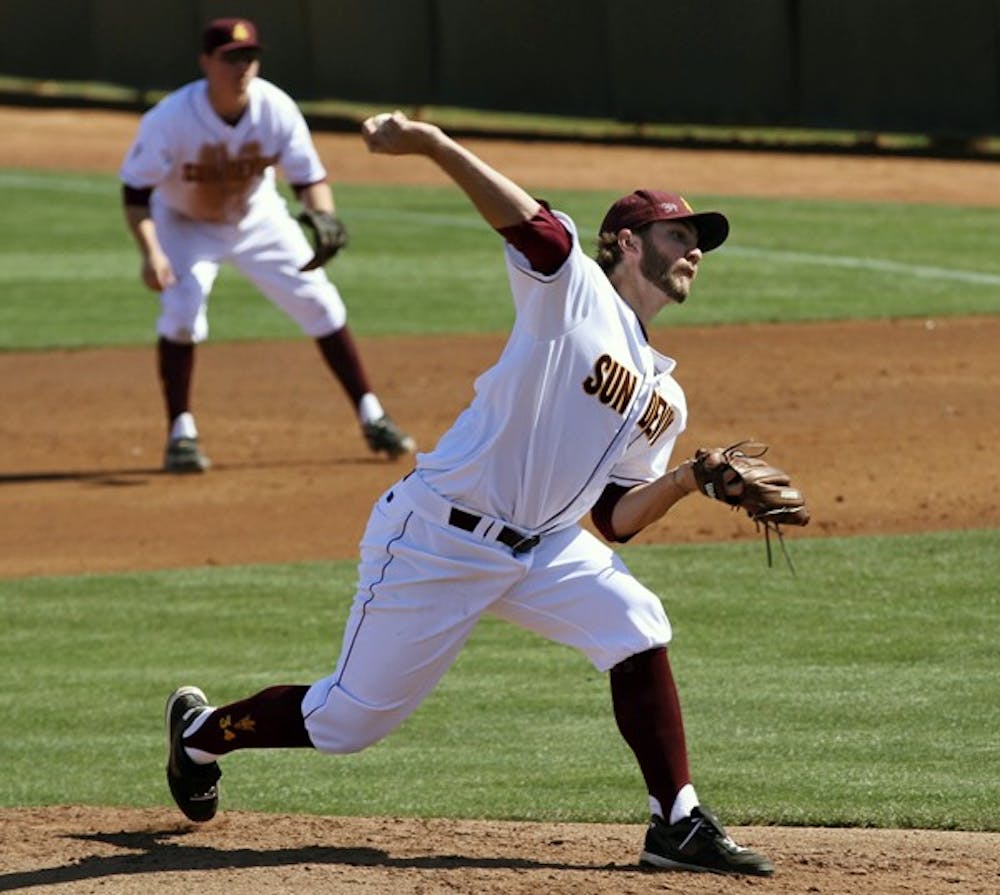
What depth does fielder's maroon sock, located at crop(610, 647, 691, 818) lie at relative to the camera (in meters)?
5.09

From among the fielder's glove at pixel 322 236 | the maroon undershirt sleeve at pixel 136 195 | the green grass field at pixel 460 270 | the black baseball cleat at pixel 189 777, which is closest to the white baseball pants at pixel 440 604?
the black baseball cleat at pixel 189 777

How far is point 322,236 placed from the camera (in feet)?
33.5

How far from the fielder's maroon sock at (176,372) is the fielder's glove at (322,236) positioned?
2.79 feet

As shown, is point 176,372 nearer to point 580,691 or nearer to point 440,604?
point 580,691

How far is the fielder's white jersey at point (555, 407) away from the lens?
4.83 m

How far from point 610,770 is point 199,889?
1763 millimetres

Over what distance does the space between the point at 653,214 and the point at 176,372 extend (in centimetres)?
Answer: 607

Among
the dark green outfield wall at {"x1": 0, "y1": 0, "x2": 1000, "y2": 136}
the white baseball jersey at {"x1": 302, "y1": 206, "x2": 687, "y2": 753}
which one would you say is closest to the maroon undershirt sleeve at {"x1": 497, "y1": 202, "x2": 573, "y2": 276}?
the white baseball jersey at {"x1": 302, "y1": 206, "x2": 687, "y2": 753}

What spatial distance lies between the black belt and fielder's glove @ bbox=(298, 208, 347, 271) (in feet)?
17.2

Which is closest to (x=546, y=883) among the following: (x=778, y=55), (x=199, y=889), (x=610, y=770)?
(x=199, y=889)

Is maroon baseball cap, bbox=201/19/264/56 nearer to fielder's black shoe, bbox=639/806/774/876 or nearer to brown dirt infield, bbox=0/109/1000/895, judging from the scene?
brown dirt infield, bbox=0/109/1000/895

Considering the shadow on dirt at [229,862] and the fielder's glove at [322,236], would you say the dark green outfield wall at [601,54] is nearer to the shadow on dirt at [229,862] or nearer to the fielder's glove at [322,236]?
the fielder's glove at [322,236]

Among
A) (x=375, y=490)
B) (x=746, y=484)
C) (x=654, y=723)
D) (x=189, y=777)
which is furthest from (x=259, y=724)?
(x=375, y=490)

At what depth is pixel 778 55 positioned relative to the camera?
2219 centimetres
